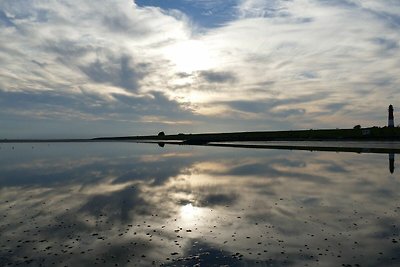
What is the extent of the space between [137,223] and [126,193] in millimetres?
8965

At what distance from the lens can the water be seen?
12547 millimetres

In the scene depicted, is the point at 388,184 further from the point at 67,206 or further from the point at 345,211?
the point at 67,206

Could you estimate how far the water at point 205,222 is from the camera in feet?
41.2

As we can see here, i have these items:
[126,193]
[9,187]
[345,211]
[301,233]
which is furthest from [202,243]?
[9,187]

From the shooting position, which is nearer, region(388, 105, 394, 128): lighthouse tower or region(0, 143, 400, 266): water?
region(0, 143, 400, 266): water

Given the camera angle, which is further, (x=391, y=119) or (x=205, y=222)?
(x=391, y=119)

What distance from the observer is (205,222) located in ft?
57.3

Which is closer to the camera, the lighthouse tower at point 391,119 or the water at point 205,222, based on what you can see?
the water at point 205,222

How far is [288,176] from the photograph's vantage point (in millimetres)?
33438

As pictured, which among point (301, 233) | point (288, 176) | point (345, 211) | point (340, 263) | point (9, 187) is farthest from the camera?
point (288, 176)

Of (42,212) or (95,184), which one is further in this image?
(95,184)

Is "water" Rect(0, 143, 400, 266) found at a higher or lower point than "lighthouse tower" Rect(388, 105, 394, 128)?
lower

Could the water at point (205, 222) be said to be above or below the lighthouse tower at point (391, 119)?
below

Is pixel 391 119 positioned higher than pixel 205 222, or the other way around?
pixel 391 119
